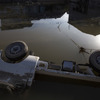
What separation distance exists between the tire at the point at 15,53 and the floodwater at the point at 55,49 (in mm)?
1162

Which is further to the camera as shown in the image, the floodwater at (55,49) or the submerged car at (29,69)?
the floodwater at (55,49)

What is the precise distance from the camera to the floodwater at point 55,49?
4.83 metres

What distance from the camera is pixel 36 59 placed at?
17.1ft

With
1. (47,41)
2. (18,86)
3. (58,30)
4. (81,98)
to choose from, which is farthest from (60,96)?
(58,30)

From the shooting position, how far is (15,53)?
5496 millimetres

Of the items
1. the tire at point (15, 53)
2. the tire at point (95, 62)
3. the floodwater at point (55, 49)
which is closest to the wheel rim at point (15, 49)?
the tire at point (15, 53)

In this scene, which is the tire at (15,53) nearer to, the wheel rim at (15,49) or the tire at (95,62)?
the wheel rim at (15,49)

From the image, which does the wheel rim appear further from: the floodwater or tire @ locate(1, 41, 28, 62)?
the floodwater

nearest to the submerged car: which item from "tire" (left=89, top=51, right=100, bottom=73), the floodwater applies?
"tire" (left=89, top=51, right=100, bottom=73)

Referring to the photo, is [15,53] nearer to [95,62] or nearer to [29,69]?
[29,69]

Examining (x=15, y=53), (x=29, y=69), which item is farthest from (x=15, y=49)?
(x=29, y=69)

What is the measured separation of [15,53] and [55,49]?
3373 mm

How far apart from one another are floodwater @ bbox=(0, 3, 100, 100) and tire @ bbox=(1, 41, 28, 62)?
1162mm

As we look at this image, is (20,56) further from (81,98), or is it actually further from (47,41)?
(47,41)
